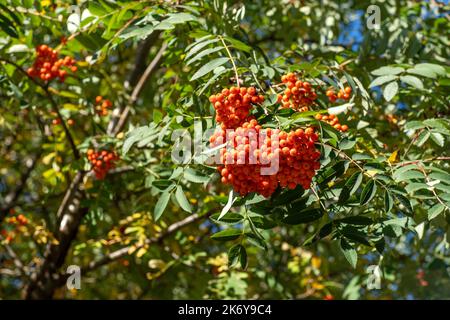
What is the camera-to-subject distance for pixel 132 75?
16.7 feet

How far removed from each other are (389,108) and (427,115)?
1.68 ft

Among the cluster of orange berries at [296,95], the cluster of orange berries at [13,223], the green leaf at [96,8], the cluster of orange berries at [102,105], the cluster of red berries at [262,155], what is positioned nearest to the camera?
the cluster of red berries at [262,155]

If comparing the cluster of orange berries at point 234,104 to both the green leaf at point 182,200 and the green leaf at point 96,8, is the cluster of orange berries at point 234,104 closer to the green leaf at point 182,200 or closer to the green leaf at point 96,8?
the green leaf at point 182,200

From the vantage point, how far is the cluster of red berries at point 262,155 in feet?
6.99

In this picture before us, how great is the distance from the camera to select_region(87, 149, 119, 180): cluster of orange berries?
12.3 feet

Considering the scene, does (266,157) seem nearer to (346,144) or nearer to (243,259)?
(346,144)

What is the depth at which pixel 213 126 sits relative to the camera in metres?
2.58

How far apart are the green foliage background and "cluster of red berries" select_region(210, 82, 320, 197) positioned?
10 cm

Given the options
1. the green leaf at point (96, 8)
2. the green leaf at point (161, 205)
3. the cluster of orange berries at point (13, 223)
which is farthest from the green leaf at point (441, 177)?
the cluster of orange berries at point (13, 223)

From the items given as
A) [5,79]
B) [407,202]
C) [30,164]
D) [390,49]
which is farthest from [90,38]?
[30,164]

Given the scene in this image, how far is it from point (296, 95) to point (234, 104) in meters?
0.46

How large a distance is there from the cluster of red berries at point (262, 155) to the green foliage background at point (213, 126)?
10 cm

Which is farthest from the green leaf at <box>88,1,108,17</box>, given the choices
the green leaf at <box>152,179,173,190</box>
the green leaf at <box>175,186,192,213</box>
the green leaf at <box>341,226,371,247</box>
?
the green leaf at <box>341,226,371,247</box>
